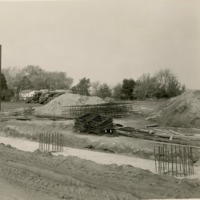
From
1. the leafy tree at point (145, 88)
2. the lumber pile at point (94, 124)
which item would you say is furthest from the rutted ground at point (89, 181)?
the leafy tree at point (145, 88)

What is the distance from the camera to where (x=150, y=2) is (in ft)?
32.3

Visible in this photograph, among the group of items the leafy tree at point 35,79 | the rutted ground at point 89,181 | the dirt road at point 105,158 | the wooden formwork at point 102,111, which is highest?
the leafy tree at point 35,79

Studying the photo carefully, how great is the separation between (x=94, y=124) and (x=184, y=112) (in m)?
6.70

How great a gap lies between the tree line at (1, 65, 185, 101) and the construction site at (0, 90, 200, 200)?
19.4ft

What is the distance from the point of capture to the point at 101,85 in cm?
7494

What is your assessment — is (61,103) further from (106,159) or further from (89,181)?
(89,181)

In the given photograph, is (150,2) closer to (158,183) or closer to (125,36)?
(125,36)

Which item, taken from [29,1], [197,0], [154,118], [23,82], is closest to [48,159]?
[29,1]

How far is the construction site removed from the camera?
7312mm

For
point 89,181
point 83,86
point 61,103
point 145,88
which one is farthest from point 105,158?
point 83,86

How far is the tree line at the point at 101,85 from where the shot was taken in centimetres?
3409

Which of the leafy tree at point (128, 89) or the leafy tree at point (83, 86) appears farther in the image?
the leafy tree at point (83, 86)

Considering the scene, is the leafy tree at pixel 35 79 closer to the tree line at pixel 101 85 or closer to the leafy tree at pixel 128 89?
the tree line at pixel 101 85

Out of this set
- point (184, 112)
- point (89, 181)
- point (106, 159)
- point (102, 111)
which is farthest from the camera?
point (102, 111)
